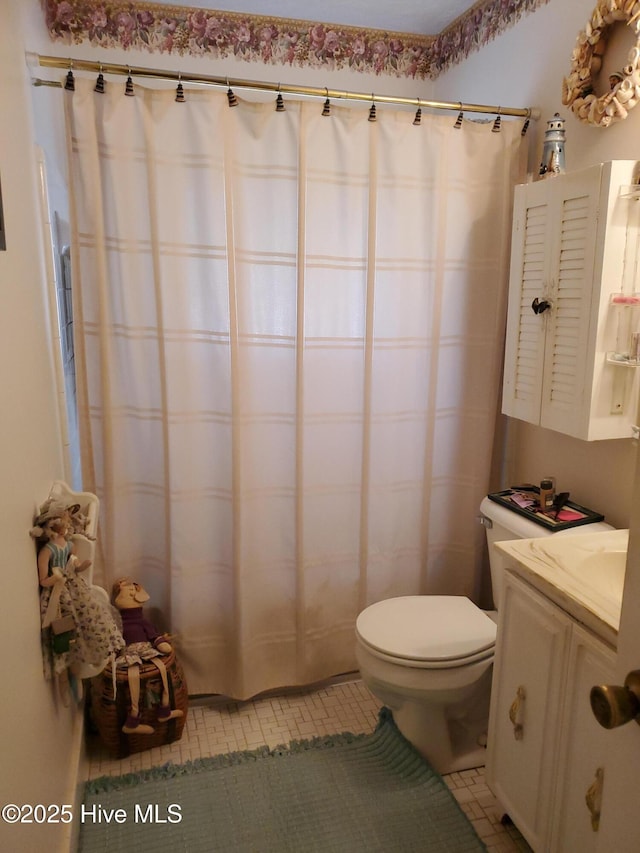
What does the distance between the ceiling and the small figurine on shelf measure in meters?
1.95

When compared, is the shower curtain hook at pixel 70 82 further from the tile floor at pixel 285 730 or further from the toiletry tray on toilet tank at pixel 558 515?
the tile floor at pixel 285 730

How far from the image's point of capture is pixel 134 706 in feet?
6.29

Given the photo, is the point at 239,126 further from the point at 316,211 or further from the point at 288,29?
the point at 288,29

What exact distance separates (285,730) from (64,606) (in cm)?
104

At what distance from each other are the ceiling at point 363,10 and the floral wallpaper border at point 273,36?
4 cm

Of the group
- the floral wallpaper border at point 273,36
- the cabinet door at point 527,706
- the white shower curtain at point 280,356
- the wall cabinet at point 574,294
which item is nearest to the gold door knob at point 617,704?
the cabinet door at point 527,706

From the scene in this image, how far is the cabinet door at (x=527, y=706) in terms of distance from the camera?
54.6 inches

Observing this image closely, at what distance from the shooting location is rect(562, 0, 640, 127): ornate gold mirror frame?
1624 mm

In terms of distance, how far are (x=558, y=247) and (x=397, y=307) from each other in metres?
0.56

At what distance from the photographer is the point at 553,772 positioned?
139cm

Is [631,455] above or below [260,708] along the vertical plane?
above

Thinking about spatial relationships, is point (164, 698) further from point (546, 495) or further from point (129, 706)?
point (546, 495)

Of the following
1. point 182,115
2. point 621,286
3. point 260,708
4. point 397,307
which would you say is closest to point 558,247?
point 621,286

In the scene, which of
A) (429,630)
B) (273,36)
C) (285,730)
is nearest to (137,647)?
(285,730)
